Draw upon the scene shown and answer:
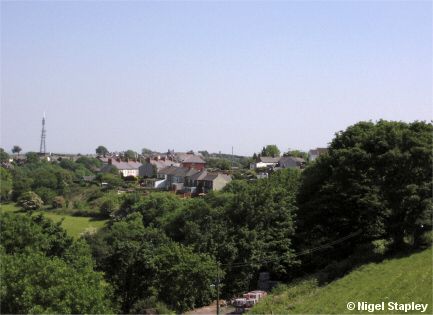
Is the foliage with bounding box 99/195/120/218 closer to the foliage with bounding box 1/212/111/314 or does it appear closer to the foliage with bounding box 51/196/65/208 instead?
the foliage with bounding box 51/196/65/208

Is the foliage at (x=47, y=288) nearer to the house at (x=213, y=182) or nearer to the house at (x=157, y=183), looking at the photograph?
the house at (x=213, y=182)

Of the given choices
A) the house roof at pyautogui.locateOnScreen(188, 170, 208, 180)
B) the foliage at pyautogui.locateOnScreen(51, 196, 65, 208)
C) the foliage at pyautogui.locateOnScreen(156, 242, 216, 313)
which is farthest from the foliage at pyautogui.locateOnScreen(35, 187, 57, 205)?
the foliage at pyautogui.locateOnScreen(156, 242, 216, 313)

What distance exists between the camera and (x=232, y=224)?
88.8 ft

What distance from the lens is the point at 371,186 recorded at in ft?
78.6

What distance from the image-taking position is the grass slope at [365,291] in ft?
51.7

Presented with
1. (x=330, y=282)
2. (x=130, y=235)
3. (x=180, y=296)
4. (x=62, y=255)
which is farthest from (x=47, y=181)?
(x=330, y=282)

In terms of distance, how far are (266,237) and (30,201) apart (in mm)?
45705

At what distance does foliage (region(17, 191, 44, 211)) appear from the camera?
5991 centimetres

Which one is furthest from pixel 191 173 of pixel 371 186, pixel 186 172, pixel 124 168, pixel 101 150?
pixel 101 150

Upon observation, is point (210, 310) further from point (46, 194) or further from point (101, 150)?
point (101, 150)

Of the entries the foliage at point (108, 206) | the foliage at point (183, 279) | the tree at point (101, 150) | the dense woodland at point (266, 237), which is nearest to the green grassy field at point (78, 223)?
the foliage at point (108, 206)

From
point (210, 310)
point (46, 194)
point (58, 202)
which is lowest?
point (210, 310)

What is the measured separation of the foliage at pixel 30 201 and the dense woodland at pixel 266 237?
121 feet

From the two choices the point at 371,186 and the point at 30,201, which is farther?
the point at 30,201
